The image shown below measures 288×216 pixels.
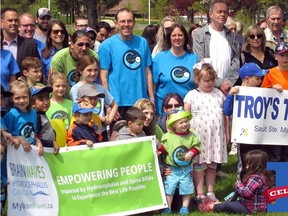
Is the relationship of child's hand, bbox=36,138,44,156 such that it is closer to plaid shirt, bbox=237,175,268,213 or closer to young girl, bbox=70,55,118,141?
young girl, bbox=70,55,118,141

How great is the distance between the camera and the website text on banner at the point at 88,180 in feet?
21.7

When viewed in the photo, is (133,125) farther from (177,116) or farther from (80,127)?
(80,127)

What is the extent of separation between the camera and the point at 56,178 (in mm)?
6824

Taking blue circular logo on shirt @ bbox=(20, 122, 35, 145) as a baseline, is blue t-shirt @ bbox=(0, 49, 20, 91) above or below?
above

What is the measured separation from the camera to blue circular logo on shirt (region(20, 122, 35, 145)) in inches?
257

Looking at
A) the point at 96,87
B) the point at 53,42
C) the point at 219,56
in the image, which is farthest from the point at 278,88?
the point at 53,42

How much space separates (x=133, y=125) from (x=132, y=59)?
1.25m

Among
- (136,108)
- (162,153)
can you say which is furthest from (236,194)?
(136,108)

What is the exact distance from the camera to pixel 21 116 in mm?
6520

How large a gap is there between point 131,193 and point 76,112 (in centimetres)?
109

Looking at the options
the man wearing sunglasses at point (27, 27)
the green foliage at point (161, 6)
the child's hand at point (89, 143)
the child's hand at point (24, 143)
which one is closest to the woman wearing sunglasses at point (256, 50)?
the child's hand at point (89, 143)

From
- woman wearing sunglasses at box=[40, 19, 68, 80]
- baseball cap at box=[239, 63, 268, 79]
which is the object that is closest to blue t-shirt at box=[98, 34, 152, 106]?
woman wearing sunglasses at box=[40, 19, 68, 80]

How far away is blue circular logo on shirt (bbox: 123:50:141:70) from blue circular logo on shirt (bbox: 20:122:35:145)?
6.68 ft

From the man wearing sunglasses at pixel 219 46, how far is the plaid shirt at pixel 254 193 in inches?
66.8
